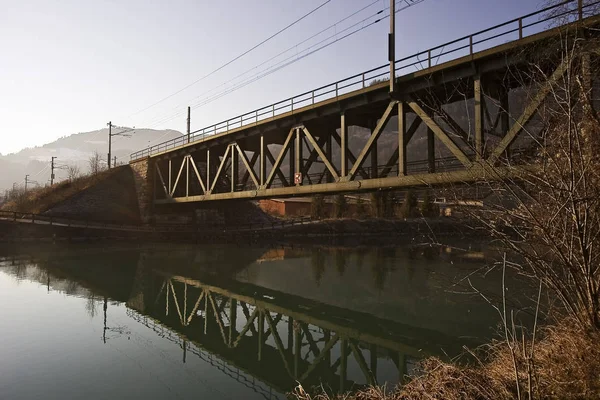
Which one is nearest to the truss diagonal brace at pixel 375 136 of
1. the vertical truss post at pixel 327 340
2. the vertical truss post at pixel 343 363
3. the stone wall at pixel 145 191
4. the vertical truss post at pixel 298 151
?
the vertical truss post at pixel 298 151

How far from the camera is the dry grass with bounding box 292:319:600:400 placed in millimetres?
4578

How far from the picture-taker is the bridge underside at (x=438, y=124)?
7.23 meters

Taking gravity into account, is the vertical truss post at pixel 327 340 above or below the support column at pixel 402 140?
below

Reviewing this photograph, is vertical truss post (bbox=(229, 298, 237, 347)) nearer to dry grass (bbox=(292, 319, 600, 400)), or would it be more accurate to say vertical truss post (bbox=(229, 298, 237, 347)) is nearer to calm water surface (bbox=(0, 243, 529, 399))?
calm water surface (bbox=(0, 243, 529, 399))

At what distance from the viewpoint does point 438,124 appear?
1585 cm

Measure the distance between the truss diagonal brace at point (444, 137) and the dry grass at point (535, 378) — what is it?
9.19 metres

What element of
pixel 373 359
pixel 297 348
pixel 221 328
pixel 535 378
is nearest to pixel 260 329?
pixel 221 328

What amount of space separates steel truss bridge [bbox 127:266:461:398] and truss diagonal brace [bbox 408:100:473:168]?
658cm

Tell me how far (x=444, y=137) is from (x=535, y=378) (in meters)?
11.8

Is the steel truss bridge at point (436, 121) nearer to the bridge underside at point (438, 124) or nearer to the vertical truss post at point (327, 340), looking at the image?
the bridge underside at point (438, 124)

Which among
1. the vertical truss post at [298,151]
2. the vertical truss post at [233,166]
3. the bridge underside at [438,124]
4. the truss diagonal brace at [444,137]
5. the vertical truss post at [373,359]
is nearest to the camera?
the bridge underside at [438,124]

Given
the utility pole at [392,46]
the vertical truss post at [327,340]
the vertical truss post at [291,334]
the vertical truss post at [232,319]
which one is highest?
the utility pole at [392,46]

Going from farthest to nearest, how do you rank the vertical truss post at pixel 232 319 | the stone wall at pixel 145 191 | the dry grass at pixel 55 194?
the dry grass at pixel 55 194 → the stone wall at pixel 145 191 → the vertical truss post at pixel 232 319

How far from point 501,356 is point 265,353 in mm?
5795
